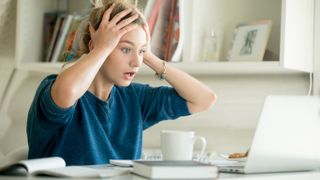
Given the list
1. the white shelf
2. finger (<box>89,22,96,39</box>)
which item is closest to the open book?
finger (<box>89,22,96,39</box>)

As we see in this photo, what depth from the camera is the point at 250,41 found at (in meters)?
2.34

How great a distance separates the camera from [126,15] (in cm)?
175

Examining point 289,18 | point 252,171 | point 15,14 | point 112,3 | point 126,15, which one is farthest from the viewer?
point 15,14

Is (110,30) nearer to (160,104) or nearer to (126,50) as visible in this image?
(126,50)

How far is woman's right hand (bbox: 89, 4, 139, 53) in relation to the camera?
5.35 feet

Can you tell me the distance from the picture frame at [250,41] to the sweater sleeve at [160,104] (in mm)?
489

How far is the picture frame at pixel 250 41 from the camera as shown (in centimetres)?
229

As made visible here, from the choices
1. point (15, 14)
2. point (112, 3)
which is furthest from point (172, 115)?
point (15, 14)

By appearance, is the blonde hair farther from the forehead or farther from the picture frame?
the picture frame

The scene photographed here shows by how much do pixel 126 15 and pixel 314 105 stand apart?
73 centimetres

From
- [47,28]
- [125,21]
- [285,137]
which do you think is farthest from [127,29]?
[47,28]

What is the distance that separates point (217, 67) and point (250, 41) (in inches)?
7.4

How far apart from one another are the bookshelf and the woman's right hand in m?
Answer: 0.63

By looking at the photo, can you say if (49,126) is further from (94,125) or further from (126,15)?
(126,15)
